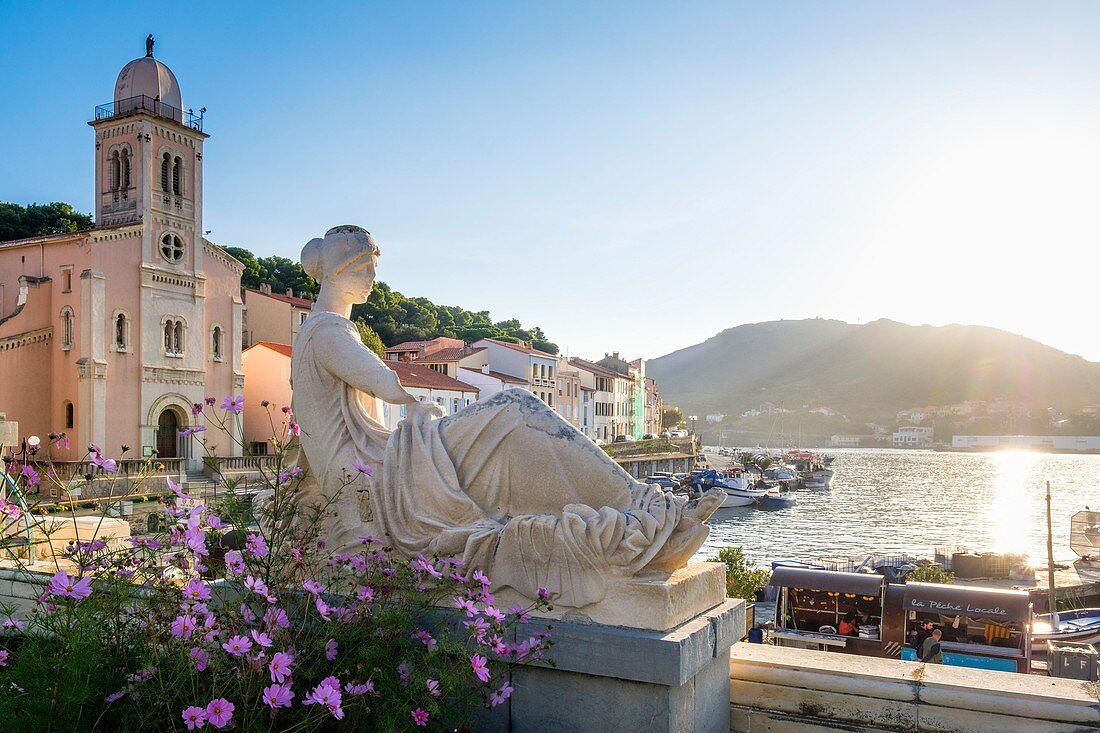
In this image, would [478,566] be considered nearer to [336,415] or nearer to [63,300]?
[336,415]

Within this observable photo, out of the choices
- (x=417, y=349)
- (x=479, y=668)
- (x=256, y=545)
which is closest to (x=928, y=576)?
(x=479, y=668)

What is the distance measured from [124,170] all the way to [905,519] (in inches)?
1970

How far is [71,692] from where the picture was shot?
2.53 m

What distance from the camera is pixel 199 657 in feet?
8.43

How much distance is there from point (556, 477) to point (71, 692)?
213cm

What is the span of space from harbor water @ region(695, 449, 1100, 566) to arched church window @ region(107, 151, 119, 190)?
30.9 meters

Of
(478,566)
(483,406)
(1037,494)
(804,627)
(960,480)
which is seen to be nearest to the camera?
(478,566)

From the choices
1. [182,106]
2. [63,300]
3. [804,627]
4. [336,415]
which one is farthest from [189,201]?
[336,415]

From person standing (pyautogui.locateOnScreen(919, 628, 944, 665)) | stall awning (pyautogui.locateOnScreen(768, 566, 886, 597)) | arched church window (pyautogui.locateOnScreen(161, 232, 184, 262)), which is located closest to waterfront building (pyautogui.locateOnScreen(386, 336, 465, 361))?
arched church window (pyautogui.locateOnScreen(161, 232, 184, 262))

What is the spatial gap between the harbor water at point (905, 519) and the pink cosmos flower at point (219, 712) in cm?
2833

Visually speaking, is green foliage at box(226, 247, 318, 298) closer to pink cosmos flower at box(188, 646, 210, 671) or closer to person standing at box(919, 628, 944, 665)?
person standing at box(919, 628, 944, 665)

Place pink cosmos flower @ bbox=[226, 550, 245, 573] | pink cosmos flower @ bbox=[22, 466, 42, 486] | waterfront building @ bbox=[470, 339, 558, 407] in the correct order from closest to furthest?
pink cosmos flower @ bbox=[226, 550, 245, 573], pink cosmos flower @ bbox=[22, 466, 42, 486], waterfront building @ bbox=[470, 339, 558, 407]

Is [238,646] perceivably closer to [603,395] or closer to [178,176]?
[178,176]

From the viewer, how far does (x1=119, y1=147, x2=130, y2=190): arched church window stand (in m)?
37.5
